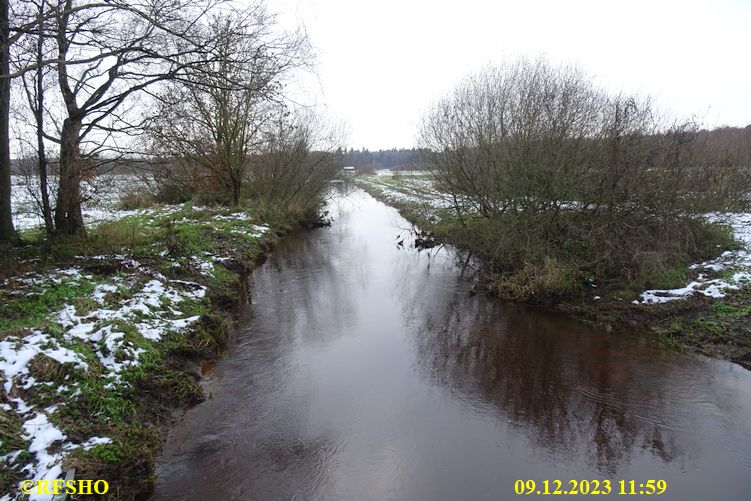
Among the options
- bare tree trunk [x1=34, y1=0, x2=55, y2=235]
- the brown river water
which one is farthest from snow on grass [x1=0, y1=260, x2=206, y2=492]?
bare tree trunk [x1=34, y1=0, x2=55, y2=235]

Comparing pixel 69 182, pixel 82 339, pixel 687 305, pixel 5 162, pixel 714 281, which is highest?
pixel 5 162

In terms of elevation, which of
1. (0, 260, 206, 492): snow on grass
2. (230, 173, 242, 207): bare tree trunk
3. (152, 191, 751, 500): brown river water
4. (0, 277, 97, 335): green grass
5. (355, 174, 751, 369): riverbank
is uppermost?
(230, 173, 242, 207): bare tree trunk

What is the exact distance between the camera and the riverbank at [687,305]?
772cm

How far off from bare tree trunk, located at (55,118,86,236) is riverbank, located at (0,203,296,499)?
512 millimetres

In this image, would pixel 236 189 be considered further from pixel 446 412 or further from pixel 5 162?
pixel 446 412

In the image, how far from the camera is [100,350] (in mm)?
5508

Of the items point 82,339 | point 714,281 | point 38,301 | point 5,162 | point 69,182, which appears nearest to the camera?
point 82,339

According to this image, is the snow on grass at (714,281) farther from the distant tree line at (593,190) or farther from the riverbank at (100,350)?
the riverbank at (100,350)

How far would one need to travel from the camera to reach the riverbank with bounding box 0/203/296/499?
409 cm

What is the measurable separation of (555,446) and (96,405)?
5.46m

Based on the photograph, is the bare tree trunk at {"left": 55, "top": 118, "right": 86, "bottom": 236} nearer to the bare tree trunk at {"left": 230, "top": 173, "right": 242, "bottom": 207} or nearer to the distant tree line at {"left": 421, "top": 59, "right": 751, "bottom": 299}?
the distant tree line at {"left": 421, "top": 59, "right": 751, "bottom": 299}

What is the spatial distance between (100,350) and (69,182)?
4.90 metres

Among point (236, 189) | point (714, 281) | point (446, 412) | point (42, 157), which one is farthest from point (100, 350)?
point (236, 189)

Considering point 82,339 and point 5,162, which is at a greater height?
point 5,162
